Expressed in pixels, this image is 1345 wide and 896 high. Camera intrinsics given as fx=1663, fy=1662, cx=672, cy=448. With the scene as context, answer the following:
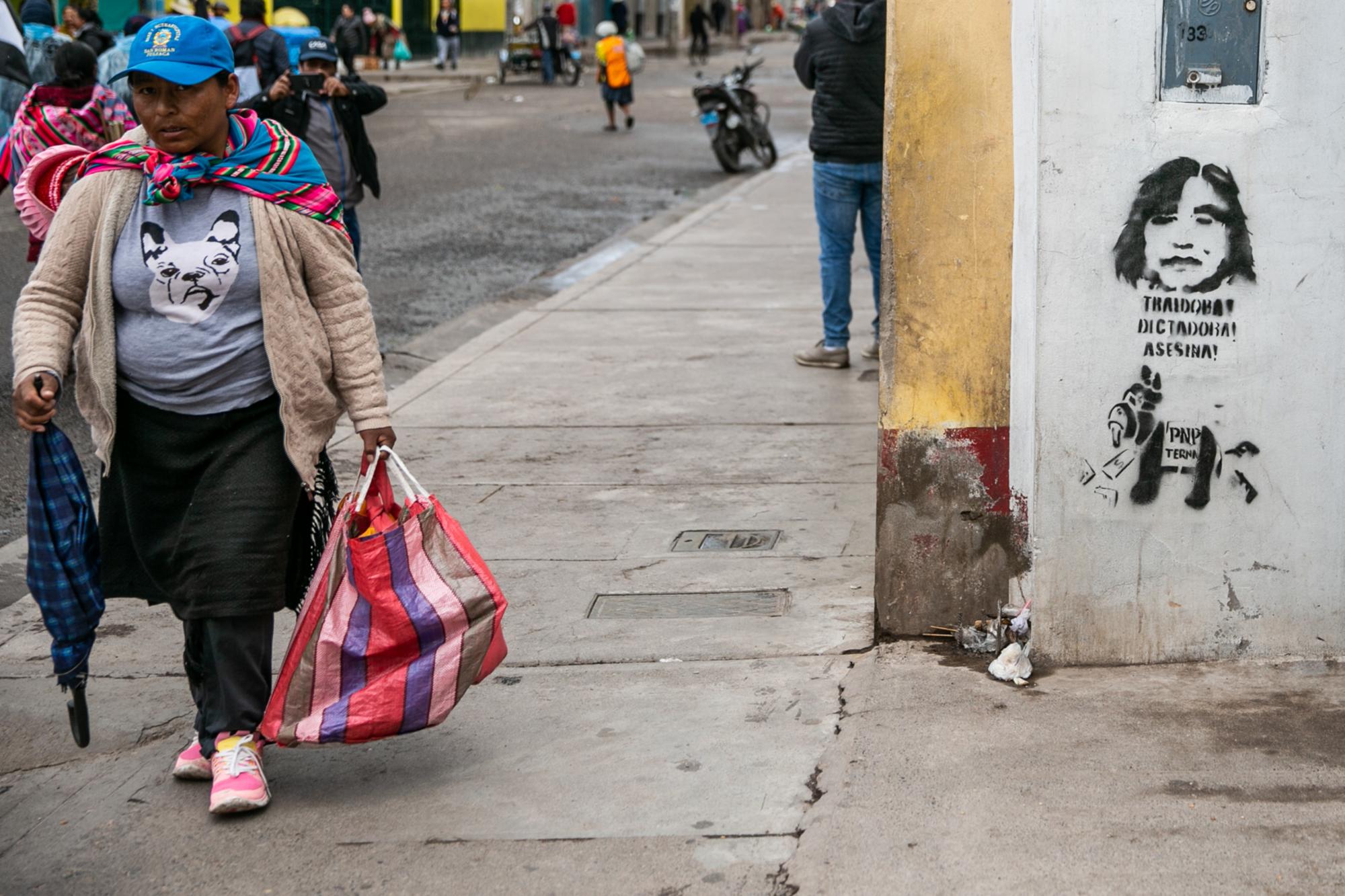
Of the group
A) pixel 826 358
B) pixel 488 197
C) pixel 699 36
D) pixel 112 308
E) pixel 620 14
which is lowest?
pixel 826 358

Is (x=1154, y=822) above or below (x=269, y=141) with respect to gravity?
below

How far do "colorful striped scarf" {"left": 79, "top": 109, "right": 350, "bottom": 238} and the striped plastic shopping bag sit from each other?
585 mm

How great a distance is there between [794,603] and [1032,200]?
54.2 inches

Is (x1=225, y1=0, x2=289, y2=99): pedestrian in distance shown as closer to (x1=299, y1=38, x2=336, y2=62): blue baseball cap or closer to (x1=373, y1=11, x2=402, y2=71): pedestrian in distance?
(x1=299, y1=38, x2=336, y2=62): blue baseball cap

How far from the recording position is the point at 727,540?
533 cm

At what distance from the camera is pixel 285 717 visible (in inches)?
138

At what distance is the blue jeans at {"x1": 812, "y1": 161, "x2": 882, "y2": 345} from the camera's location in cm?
760

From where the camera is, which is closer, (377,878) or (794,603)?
(377,878)

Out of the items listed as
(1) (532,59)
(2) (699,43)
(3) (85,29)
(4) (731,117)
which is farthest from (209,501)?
(2) (699,43)

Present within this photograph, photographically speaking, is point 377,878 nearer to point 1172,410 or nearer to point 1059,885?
point 1059,885

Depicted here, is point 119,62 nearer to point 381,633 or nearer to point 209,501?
point 209,501

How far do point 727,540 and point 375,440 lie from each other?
196 cm

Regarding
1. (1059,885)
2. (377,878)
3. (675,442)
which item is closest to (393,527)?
(377,878)

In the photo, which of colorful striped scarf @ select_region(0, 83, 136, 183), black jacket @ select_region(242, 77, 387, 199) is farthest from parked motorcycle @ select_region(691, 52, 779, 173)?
colorful striped scarf @ select_region(0, 83, 136, 183)
